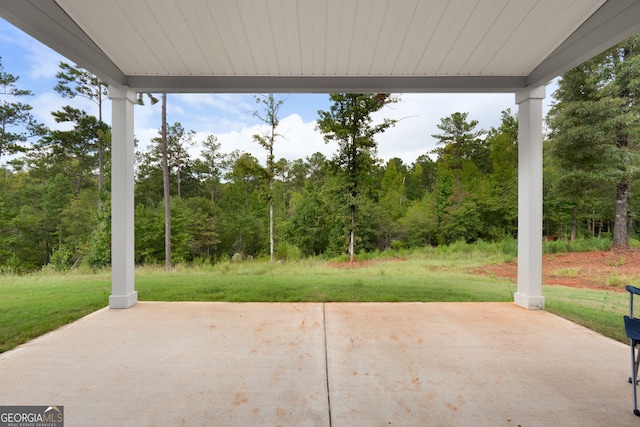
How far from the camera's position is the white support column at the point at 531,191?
3.20 m

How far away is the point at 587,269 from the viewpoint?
224 inches

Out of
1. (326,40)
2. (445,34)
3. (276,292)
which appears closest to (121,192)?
(276,292)

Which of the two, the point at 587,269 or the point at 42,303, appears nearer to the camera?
the point at 42,303

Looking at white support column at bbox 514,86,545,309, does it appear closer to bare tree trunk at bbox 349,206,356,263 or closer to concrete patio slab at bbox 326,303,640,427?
concrete patio slab at bbox 326,303,640,427

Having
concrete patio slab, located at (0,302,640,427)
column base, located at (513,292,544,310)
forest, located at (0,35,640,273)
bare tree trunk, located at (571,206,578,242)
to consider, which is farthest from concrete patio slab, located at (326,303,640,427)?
bare tree trunk, located at (571,206,578,242)

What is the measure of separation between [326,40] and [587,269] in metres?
6.54

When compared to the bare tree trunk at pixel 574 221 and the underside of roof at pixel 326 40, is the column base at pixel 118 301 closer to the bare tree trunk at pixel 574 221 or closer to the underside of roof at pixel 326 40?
the underside of roof at pixel 326 40

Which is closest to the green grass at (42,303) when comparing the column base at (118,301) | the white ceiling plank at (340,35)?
the column base at (118,301)

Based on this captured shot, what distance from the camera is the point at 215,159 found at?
1022 cm

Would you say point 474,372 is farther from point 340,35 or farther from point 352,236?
point 352,236

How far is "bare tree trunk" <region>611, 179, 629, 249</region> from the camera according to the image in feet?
22.0

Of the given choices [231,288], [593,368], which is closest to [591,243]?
[593,368]

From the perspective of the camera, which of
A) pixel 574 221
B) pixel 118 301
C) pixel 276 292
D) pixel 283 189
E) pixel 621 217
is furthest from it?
pixel 283 189

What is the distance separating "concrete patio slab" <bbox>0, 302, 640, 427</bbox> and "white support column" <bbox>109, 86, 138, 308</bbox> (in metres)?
0.49
